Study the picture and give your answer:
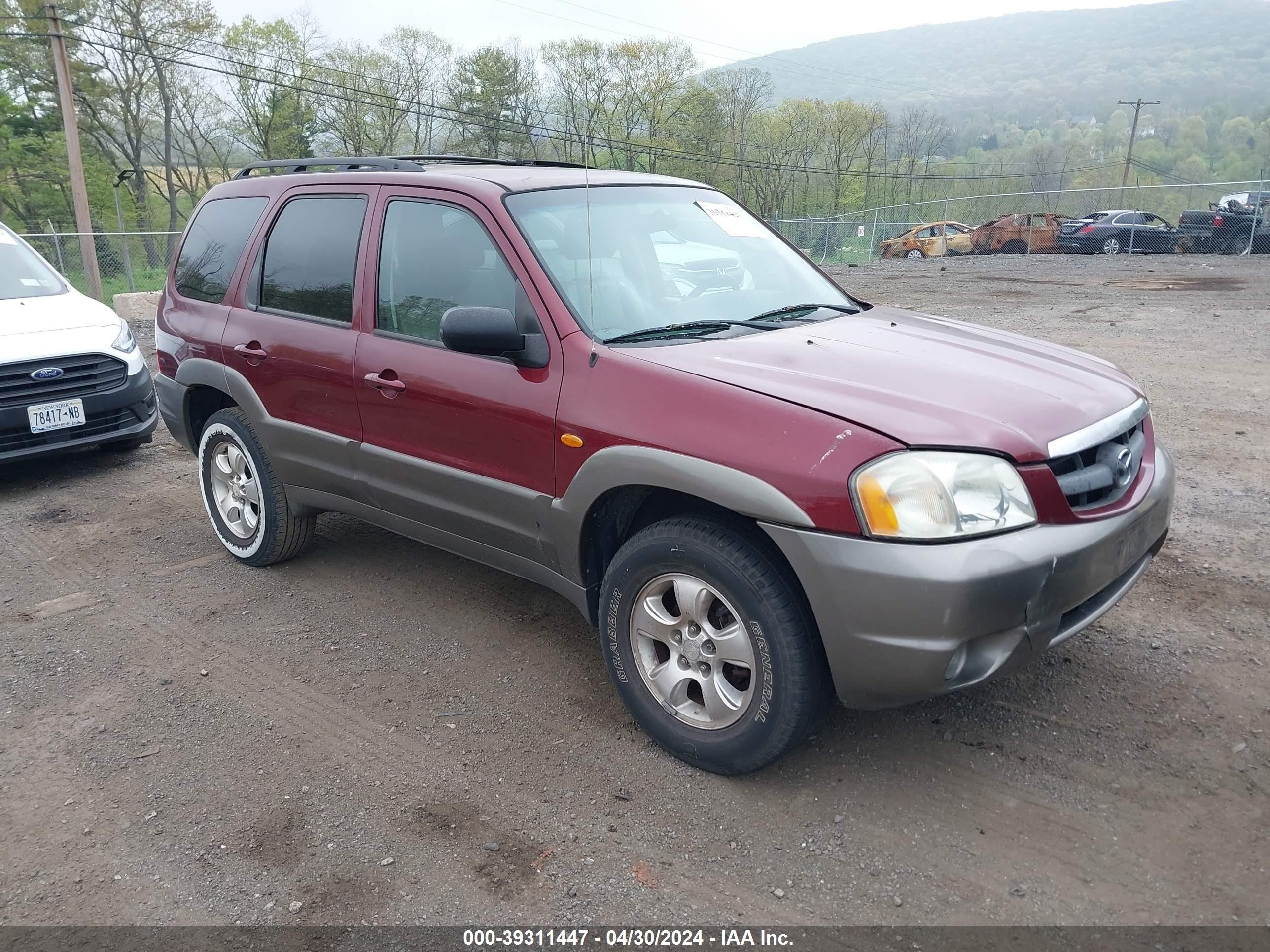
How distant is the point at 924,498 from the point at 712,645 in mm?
822

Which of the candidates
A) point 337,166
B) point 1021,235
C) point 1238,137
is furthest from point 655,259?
point 1238,137

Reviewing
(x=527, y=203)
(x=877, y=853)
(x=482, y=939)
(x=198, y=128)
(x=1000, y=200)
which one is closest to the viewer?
(x=482, y=939)

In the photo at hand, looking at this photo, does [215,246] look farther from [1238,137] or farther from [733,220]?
[1238,137]

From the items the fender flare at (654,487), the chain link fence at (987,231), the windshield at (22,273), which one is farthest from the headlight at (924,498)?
the chain link fence at (987,231)

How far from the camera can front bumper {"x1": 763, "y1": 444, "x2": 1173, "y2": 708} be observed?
2533 millimetres

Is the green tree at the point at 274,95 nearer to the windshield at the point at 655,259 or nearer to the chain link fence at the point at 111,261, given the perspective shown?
the chain link fence at the point at 111,261

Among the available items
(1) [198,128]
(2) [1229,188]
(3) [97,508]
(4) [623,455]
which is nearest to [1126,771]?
(4) [623,455]

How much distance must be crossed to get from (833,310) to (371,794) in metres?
2.60

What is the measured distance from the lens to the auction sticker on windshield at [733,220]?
13.8 ft

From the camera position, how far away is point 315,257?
167 inches

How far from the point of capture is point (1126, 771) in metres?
3.01

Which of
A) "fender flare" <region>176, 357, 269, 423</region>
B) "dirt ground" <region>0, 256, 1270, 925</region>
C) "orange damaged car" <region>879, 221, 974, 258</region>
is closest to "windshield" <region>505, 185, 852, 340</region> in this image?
"dirt ground" <region>0, 256, 1270, 925</region>

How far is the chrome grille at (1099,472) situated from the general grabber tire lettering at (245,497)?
3.50 meters

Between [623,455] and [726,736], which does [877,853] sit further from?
[623,455]
